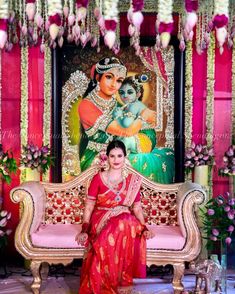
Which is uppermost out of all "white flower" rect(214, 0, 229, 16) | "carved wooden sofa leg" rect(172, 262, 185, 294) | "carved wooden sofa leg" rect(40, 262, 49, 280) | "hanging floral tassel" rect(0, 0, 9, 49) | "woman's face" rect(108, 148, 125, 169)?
"white flower" rect(214, 0, 229, 16)

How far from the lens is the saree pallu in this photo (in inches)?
154

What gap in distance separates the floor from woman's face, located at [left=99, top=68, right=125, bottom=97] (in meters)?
1.81

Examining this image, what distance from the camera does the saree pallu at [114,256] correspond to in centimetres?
391

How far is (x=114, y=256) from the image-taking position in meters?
3.93

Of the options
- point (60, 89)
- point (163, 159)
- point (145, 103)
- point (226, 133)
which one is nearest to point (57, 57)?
point (60, 89)

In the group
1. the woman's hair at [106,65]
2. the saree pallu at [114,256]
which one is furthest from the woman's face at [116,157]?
the woman's hair at [106,65]

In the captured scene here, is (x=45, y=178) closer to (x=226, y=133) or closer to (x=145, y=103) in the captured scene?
(x=145, y=103)

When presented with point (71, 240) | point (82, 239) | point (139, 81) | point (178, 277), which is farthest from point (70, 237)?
point (139, 81)

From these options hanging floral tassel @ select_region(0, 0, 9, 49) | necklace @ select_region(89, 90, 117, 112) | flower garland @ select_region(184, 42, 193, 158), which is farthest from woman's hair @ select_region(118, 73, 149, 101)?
hanging floral tassel @ select_region(0, 0, 9, 49)

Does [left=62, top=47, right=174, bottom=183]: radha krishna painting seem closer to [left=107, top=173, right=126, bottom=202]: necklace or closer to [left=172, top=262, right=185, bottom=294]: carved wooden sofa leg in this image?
[left=107, top=173, right=126, bottom=202]: necklace

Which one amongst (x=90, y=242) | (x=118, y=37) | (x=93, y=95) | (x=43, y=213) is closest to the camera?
(x=90, y=242)

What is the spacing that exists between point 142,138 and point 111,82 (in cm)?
65

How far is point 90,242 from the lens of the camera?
409cm

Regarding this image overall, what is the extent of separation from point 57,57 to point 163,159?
1484 millimetres
